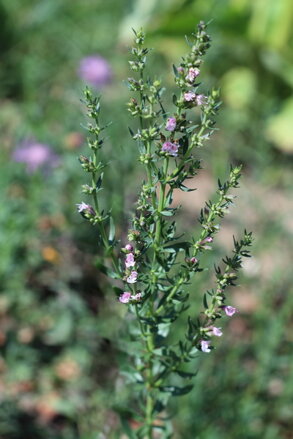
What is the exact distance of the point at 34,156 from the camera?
2.60 metres

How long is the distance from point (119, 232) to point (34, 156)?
1.66ft

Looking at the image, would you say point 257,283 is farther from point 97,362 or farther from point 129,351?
point 129,351

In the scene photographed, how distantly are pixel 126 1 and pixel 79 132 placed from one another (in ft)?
6.14

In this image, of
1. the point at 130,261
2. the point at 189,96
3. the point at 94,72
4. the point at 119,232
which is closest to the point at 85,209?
the point at 130,261

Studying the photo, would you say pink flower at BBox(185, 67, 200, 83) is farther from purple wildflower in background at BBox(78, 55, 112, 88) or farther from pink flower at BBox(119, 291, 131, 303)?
purple wildflower in background at BBox(78, 55, 112, 88)

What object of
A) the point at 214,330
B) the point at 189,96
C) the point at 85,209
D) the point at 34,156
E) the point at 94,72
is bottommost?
the point at 214,330

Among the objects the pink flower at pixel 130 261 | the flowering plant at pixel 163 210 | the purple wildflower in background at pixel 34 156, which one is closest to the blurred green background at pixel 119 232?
the purple wildflower in background at pixel 34 156

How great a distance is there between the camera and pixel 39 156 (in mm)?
2613

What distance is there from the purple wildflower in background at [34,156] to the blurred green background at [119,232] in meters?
0.02

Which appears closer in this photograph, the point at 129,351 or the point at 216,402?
the point at 129,351

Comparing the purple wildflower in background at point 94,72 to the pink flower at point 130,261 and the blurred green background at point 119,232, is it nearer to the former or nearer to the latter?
the blurred green background at point 119,232

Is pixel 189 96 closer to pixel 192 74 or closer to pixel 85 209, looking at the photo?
pixel 192 74

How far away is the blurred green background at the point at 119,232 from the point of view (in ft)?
6.93

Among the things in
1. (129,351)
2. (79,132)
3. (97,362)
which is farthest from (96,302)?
(129,351)
